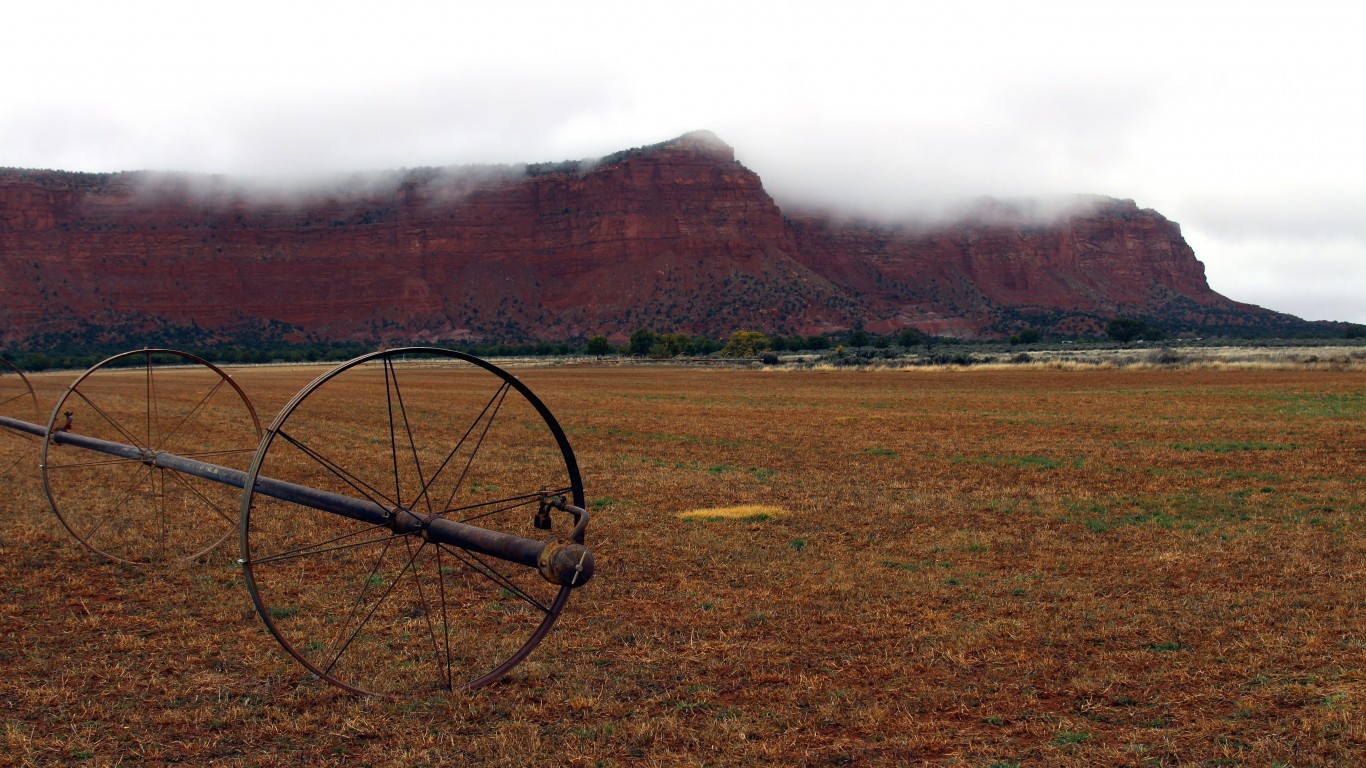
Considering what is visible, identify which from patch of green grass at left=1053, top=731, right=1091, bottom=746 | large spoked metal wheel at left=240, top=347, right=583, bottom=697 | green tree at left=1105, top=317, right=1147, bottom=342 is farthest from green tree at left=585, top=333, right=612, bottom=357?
patch of green grass at left=1053, top=731, right=1091, bottom=746

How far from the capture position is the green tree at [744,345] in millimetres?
117562

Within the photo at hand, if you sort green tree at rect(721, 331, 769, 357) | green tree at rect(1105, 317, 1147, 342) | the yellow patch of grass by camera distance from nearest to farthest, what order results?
the yellow patch of grass → green tree at rect(721, 331, 769, 357) → green tree at rect(1105, 317, 1147, 342)

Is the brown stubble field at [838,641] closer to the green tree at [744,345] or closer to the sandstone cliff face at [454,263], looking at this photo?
the green tree at [744,345]

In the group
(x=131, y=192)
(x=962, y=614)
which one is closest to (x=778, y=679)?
(x=962, y=614)

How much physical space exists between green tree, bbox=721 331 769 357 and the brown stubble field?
99.6 meters

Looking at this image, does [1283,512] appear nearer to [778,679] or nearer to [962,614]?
[962,614]

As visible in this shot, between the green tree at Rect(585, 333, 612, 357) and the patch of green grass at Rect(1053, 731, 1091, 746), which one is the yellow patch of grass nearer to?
the patch of green grass at Rect(1053, 731, 1091, 746)

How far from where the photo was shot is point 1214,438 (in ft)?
74.6

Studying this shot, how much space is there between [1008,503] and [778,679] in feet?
29.4

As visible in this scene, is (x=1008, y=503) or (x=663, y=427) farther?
(x=663, y=427)

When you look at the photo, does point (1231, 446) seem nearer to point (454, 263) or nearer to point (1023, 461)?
point (1023, 461)

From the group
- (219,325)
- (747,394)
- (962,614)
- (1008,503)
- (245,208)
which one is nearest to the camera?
(962,614)

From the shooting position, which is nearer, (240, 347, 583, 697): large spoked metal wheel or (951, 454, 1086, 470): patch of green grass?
(240, 347, 583, 697): large spoked metal wheel

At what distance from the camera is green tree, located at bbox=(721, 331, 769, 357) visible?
386 feet
